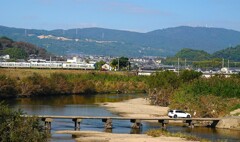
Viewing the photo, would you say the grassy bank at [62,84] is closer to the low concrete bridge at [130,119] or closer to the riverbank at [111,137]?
the low concrete bridge at [130,119]

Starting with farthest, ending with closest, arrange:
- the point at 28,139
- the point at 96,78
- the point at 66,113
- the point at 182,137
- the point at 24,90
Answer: the point at 96,78, the point at 24,90, the point at 66,113, the point at 182,137, the point at 28,139

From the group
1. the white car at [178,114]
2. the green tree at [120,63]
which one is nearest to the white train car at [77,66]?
the green tree at [120,63]

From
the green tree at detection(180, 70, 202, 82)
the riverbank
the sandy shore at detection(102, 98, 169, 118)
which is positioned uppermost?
the green tree at detection(180, 70, 202, 82)

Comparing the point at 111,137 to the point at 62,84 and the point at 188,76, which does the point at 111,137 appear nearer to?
the point at 188,76

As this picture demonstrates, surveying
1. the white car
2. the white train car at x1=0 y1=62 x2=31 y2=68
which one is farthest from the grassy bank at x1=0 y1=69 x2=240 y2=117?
the white train car at x1=0 y1=62 x2=31 y2=68

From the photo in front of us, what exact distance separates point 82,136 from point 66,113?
21196mm

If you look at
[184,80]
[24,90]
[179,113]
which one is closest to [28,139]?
[179,113]

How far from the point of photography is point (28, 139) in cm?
2819

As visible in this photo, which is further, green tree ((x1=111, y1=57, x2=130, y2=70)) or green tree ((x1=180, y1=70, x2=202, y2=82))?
green tree ((x1=111, y1=57, x2=130, y2=70))

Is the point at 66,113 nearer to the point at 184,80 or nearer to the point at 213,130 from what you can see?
the point at 213,130

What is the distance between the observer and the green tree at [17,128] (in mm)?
28219

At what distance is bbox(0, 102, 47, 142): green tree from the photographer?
92.6ft

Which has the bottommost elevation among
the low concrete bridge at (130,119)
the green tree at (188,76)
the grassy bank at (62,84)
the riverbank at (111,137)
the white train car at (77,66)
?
the riverbank at (111,137)

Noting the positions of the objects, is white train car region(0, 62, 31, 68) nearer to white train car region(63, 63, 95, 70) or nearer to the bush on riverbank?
white train car region(63, 63, 95, 70)
